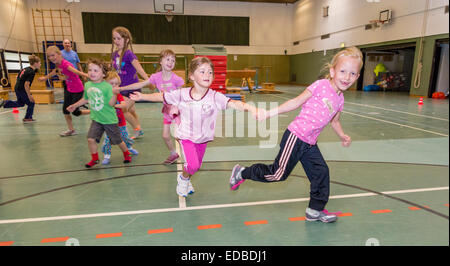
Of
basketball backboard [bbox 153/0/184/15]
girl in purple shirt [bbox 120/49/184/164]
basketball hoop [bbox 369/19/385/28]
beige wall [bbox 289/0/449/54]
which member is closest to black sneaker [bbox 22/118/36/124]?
girl in purple shirt [bbox 120/49/184/164]

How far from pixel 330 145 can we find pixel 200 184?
252 cm

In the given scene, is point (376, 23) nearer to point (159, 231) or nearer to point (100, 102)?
point (100, 102)

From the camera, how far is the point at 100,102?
340 cm

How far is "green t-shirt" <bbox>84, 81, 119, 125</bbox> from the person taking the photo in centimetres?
340

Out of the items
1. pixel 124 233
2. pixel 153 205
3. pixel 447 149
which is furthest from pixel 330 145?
pixel 447 149

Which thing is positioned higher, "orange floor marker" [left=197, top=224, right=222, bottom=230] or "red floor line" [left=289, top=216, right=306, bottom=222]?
"orange floor marker" [left=197, top=224, right=222, bottom=230]

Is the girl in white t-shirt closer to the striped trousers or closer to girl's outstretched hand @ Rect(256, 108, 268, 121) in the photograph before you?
girl's outstretched hand @ Rect(256, 108, 268, 121)

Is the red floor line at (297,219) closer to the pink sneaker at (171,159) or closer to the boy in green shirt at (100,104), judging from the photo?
the pink sneaker at (171,159)

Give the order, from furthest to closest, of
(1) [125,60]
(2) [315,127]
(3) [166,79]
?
1. (1) [125,60]
2. (3) [166,79]
3. (2) [315,127]

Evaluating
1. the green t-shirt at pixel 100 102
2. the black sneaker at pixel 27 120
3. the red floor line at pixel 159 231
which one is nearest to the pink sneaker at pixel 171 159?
the green t-shirt at pixel 100 102

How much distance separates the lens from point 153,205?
8.14 feet

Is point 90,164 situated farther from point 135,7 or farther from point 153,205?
point 135,7

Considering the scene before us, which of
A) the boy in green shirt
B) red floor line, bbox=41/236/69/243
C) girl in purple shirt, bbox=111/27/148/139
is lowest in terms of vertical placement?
red floor line, bbox=41/236/69/243

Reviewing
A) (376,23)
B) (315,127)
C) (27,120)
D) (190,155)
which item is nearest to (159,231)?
(190,155)
